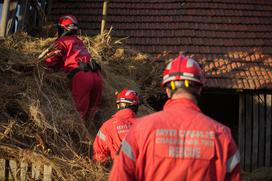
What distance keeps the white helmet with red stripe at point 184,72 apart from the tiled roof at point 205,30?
257 inches

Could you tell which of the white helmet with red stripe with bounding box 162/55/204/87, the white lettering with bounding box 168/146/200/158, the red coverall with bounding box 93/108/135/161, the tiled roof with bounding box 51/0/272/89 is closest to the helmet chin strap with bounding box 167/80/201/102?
the white helmet with red stripe with bounding box 162/55/204/87

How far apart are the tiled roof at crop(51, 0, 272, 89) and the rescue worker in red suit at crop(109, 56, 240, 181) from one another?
6700 millimetres

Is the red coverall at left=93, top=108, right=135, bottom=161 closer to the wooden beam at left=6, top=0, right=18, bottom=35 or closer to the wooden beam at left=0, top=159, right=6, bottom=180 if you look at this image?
the wooden beam at left=0, top=159, right=6, bottom=180

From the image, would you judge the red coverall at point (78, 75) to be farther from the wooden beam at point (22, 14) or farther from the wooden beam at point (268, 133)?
the wooden beam at point (268, 133)

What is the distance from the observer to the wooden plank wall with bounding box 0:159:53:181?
432cm

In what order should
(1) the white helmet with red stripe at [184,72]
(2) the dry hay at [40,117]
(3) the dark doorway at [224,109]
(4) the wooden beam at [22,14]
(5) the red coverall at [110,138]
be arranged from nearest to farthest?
1. (1) the white helmet with red stripe at [184,72]
2. (2) the dry hay at [40,117]
3. (5) the red coverall at [110,138]
4. (4) the wooden beam at [22,14]
5. (3) the dark doorway at [224,109]

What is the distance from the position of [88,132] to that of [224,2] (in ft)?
22.6

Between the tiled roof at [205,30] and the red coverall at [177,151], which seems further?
the tiled roof at [205,30]

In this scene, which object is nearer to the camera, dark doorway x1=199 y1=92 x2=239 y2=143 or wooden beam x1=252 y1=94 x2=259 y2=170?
wooden beam x1=252 y1=94 x2=259 y2=170

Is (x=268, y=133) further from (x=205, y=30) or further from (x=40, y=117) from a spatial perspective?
(x=40, y=117)

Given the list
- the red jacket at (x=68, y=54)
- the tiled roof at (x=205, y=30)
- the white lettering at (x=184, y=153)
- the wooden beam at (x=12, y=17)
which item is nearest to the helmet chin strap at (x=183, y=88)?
the white lettering at (x=184, y=153)

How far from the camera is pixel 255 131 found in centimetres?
965

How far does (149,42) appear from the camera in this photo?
402 inches

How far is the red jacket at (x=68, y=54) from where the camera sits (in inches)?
236
